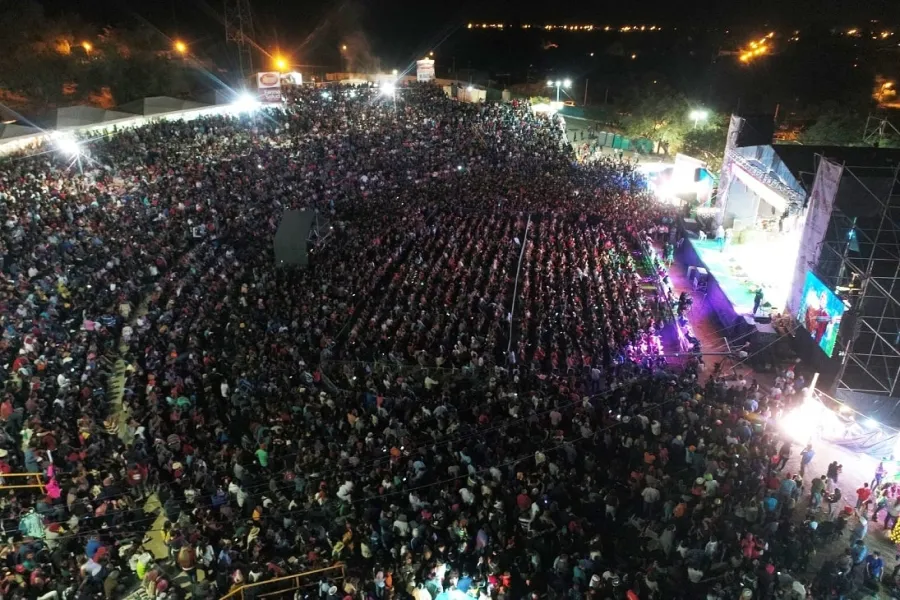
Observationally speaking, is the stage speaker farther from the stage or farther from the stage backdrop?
the stage backdrop

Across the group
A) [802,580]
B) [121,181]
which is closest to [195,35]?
[121,181]

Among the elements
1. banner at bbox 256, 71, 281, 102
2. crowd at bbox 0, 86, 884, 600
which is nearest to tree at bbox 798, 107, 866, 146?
crowd at bbox 0, 86, 884, 600

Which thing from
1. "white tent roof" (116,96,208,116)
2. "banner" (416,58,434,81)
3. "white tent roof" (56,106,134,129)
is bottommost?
"white tent roof" (56,106,134,129)

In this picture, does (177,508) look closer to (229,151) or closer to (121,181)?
(121,181)

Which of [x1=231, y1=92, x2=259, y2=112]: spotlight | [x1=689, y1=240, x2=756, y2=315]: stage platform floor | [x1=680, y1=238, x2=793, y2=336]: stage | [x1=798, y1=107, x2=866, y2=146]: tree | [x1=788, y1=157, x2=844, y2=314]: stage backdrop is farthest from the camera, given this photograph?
[x1=231, y1=92, x2=259, y2=112]: spotlight

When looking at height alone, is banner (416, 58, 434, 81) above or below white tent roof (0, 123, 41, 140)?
above

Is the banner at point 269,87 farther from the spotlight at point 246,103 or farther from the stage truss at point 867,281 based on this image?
the stage truss at point 867,281

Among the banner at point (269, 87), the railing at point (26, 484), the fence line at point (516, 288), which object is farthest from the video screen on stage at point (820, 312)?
the banner at point (269, 87)
